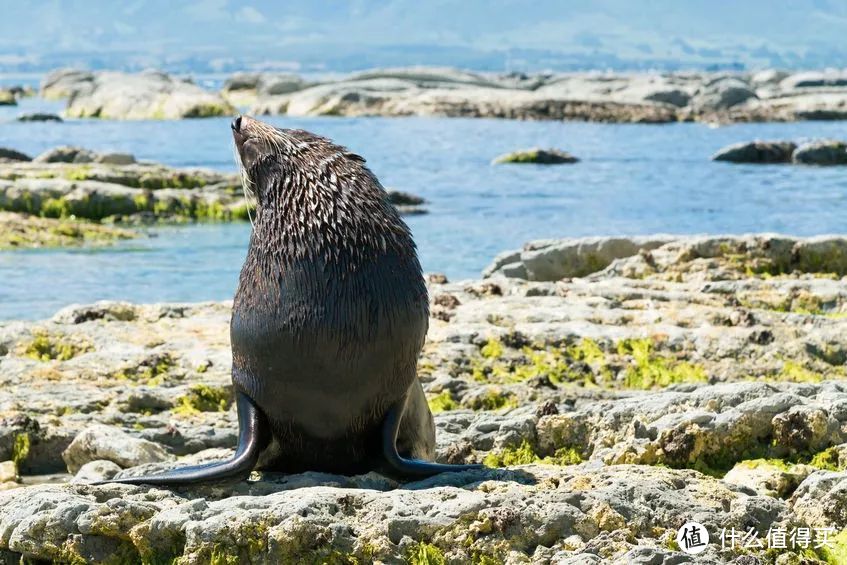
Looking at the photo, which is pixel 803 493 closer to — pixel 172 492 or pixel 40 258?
pixel 172 492

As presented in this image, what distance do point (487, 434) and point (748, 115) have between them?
2328 inches

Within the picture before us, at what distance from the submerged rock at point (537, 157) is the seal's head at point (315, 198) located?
3638cm

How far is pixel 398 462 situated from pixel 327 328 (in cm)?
68

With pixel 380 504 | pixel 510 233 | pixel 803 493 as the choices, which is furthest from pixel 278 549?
pixel 510 233

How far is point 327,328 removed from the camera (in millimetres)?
6430

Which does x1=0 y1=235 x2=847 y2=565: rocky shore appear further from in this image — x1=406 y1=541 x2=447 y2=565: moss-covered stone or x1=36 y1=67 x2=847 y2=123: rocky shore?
x1=36 y1=67 x2=847 y2=123: rocky shore

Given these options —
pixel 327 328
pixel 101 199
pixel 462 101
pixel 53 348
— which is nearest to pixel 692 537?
pixel 327 328

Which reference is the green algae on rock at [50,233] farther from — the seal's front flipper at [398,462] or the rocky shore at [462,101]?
the rocky shore at [462,101]

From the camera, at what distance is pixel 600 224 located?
28266 millimetres

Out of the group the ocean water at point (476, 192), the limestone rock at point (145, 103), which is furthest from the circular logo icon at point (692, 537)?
the limestone rock at point (145, 103)

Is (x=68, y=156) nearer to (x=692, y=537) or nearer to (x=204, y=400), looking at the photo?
(x=204, y=400)

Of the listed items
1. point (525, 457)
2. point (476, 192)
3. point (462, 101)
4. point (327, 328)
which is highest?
point (327, 328)

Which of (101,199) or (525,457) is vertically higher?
(525,457)

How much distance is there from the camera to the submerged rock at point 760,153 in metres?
43.6
